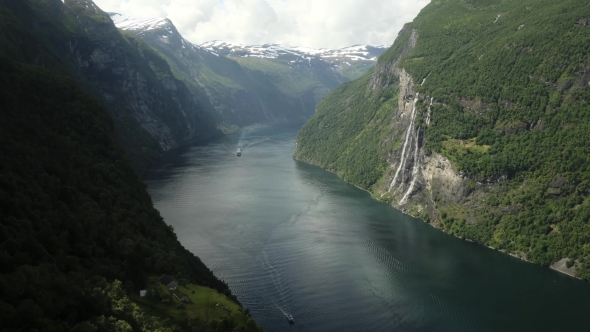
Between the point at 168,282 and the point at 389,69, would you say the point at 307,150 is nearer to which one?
the point at 389,69

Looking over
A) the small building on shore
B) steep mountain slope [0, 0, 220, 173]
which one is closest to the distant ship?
the small building on shore

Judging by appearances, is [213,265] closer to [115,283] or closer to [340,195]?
[115,283]

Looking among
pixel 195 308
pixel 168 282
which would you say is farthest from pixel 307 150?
pixel 195 308

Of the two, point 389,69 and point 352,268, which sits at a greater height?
point 389,69

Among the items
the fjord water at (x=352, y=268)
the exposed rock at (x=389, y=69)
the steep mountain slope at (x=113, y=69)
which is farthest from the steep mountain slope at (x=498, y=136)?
the steep mountain slope at (x=113, y=69)

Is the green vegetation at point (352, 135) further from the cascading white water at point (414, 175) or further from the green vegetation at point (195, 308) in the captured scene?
the green vegetation at point (195, 308)

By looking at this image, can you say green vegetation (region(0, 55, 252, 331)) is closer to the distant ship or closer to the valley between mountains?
the valley between mountains
